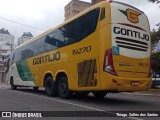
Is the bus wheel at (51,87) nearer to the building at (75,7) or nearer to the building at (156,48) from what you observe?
the building at (156,48)

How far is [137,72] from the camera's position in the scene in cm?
1192

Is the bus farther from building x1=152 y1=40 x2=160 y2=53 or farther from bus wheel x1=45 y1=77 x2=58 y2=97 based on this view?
building x1=152 y1=40 x2=160 y2=53

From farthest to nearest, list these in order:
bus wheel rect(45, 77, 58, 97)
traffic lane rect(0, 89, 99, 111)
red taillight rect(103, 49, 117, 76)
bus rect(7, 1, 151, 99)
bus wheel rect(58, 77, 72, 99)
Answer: bus wheel rect(45, 77, 58, 97), bus wheel rect(58, 77, 72, 99), bus rect(7, 1, 151, 99), red taillight rect(103, 49, 117, 76), traffic lane rect(0, 89, 99, 111)

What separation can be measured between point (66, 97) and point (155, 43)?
16.8 metres

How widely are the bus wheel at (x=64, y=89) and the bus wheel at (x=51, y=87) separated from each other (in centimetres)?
59

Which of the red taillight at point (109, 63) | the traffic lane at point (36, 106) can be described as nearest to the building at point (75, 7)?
the traffic lane at point (36, 106)

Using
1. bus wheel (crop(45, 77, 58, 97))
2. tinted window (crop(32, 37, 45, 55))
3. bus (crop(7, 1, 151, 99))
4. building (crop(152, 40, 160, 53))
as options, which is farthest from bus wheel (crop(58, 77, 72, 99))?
building (crop(152, 40, 160, 53))

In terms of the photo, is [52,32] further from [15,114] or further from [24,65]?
[15,114]

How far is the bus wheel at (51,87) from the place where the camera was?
601 inches

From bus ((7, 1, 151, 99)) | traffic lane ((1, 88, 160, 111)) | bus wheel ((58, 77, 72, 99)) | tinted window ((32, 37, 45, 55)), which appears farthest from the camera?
tinted window ((32, 37, 45, 55))

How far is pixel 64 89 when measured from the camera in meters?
14.2

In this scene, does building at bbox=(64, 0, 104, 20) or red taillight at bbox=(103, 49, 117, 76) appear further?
building at bbox=(64, 0, 104, 20)

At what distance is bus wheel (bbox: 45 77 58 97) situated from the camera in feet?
50.1

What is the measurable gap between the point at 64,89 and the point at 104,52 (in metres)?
3.76
